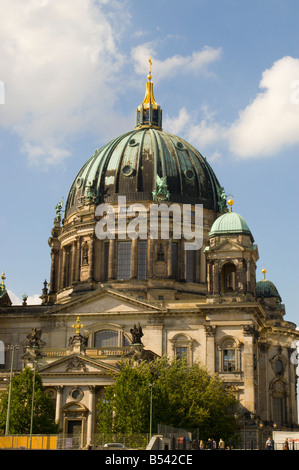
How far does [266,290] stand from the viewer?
335 ft

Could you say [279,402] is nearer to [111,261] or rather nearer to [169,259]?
[169,259]

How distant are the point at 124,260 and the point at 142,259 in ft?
6.84

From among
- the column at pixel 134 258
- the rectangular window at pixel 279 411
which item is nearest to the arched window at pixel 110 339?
the column at pixel 134 258

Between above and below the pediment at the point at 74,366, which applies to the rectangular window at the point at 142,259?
above

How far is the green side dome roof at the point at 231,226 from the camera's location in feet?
270

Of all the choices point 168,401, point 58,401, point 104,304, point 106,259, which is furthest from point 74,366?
point 106,259

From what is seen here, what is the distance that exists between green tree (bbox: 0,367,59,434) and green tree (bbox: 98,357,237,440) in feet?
14.3

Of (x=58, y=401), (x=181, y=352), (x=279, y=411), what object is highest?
(x=181, y=352)

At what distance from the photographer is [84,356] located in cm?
7462

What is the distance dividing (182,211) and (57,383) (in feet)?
92.2

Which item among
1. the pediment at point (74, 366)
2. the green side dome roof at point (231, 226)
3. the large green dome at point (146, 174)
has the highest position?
the large green dome at point (146, 174)

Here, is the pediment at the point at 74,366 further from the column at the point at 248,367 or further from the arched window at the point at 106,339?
the column at the point at 248,367

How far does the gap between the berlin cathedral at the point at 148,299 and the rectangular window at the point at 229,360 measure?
10 cm

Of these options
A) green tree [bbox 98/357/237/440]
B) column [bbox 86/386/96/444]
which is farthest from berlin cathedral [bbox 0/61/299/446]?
green tree [bbox 98/357/237/440]
